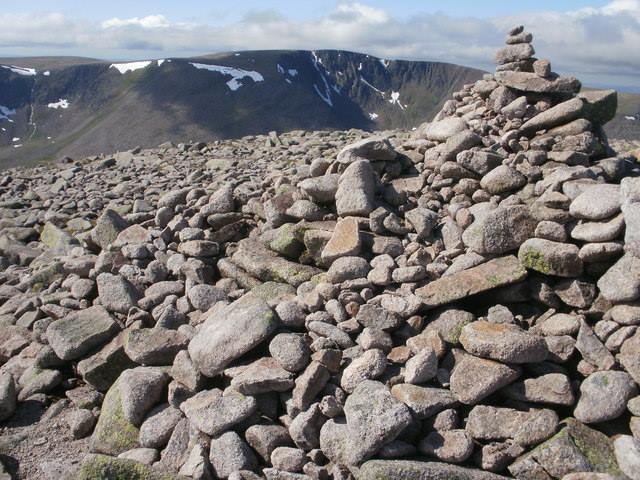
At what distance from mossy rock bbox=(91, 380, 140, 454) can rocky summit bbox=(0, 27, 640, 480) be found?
0.15 ft

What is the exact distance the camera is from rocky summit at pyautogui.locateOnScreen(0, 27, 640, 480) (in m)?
8.36

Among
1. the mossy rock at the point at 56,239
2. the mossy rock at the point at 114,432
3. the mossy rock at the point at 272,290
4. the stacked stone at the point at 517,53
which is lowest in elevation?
the mossy rock at the point at 114,432

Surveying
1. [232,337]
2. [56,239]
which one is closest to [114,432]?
[232,337]

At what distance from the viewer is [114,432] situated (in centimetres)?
1020

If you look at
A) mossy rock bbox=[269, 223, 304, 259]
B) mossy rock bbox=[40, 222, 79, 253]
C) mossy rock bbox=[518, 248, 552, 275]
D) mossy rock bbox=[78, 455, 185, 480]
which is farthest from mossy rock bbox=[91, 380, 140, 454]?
mossy rock bbox=[40, 222, 79, 253]

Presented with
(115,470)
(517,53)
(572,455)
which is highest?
(517,53)

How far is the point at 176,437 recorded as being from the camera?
373 inches

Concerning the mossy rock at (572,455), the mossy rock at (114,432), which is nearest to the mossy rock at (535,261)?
the mossy rock at (572,455)

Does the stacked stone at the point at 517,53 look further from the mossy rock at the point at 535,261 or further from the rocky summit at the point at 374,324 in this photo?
the mossy rock at the point at 535,261

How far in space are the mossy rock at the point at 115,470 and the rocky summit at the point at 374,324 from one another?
0.03 meters

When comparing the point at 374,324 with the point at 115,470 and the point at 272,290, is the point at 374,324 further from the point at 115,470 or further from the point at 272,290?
the point at 115,470

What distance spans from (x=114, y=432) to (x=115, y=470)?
1.76m

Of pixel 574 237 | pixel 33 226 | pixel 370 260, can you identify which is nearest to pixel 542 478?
pixel 574 237

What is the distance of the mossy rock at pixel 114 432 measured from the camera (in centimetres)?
1000
